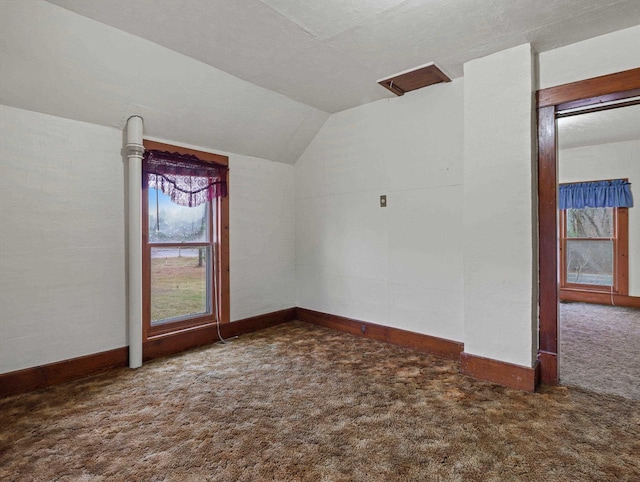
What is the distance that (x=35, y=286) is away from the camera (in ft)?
9.07

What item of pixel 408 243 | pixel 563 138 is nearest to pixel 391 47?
pixel 408 243

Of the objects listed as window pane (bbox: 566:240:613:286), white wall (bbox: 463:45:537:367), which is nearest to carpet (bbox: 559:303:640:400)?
white wall (bbox: 463:45:537:367)

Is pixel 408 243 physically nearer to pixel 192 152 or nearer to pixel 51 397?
pixel 192 152

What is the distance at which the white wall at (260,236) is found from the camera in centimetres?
418

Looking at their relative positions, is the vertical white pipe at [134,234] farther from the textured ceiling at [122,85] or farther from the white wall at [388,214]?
the white wall at [388,214]

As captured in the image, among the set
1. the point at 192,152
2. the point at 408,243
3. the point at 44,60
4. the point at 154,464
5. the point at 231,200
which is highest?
the point at 44,60

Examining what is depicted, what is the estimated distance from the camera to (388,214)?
3828 millimetres

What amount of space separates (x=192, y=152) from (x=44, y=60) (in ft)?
4.73

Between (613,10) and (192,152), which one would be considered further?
(192,152)

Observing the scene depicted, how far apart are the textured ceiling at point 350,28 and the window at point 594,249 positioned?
473 cm

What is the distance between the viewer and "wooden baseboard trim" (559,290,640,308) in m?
5.57

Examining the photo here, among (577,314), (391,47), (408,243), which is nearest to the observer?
(391,47)

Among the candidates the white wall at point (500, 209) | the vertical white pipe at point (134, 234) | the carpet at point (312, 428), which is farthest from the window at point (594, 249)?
the vertical white pipe at point (134, 234)

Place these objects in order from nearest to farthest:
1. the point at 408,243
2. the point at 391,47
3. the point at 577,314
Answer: the point at 391,47 < the point at 408,243 < the point at 577,314
